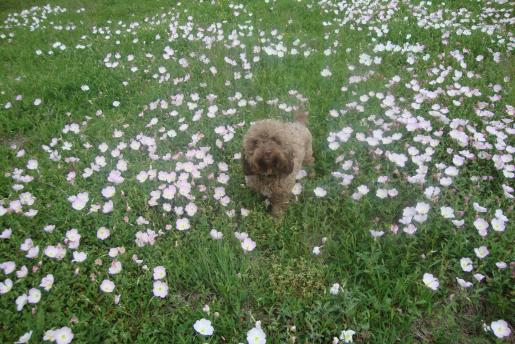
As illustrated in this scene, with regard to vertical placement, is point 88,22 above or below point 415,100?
below

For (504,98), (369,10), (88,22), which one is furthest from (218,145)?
(88,22)

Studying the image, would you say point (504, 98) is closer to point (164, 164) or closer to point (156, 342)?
point (164, 164)

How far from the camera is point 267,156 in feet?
10.6

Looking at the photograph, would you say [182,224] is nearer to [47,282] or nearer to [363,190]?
[47,282]

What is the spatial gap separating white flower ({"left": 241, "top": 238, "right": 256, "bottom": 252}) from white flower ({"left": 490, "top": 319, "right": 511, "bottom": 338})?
5.70 ft

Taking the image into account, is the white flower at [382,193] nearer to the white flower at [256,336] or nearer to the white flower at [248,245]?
the white flower at [248,245]

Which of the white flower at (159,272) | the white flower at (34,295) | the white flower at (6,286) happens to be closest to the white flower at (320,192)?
the white flower at (159,272)

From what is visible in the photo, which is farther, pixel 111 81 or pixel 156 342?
pixel 111 81

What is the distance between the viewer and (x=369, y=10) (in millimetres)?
6965

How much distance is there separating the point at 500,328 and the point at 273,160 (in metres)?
2.01

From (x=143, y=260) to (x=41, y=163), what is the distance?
2.15m

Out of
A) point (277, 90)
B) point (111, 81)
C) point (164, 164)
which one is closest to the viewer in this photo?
point (164, 164)

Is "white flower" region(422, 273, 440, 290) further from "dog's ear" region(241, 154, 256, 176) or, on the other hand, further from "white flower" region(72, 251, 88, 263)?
"white flower" region(72, 251, 88, 263)

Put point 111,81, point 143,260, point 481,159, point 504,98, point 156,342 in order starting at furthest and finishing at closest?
point 111,81 → point 504,98 → point 481,159 → point 143,260 → point 156,342
